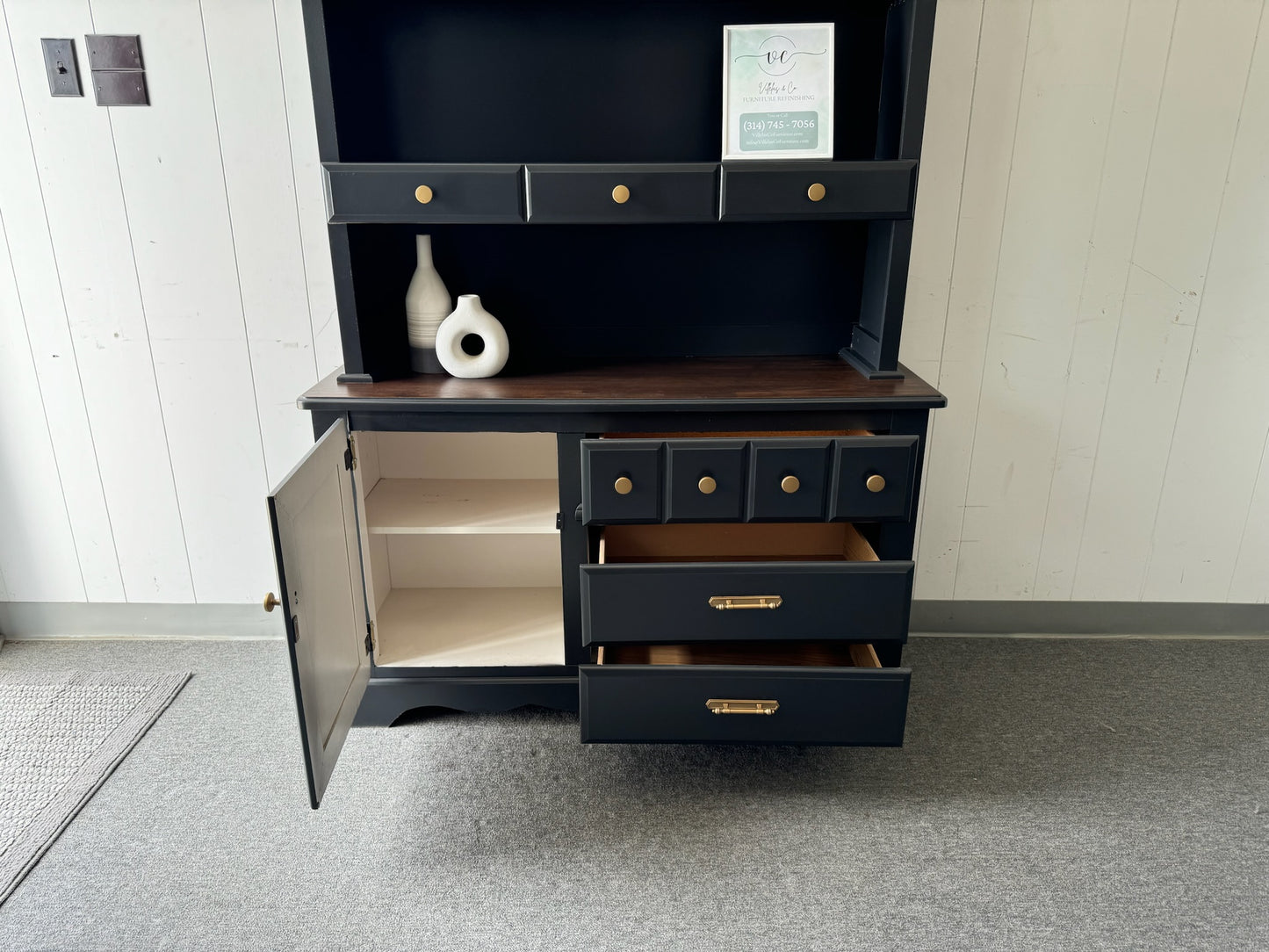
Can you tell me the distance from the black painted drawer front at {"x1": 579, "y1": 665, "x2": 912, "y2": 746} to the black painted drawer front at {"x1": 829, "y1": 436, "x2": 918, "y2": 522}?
29cm

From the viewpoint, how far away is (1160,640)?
212cm

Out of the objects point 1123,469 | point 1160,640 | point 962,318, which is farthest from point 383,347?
point 1160,640

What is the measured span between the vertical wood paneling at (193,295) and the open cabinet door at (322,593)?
1.92 feet

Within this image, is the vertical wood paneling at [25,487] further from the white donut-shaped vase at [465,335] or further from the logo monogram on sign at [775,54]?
the logo monogram on sign at [775,54]

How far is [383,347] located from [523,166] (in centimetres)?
50

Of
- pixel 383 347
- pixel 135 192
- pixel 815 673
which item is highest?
pixel 135 192

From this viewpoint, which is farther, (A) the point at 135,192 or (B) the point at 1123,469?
(B) the point at 1123,469

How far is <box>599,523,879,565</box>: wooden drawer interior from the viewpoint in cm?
183

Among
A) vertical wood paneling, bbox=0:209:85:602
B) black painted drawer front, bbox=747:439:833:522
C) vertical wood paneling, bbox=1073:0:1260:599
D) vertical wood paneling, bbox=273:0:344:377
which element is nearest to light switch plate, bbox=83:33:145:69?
vertical wood paneling, bbox=273:0:344:377

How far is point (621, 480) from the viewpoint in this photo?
1.44 metres

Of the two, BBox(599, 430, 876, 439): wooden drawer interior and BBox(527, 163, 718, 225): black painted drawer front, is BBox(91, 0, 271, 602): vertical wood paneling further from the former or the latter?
BBox(599, 430, 876, 439): wooden drawer interior

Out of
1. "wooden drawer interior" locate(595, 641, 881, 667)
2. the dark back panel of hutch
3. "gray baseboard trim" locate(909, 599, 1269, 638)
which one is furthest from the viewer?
"gray baseboard trim" locate(909, 599, 1269, 638)

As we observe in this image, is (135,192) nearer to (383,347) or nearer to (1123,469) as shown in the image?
(383,347)

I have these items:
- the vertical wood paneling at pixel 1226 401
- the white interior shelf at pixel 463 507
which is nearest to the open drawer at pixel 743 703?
the white interior shelf at pixel 463 507
